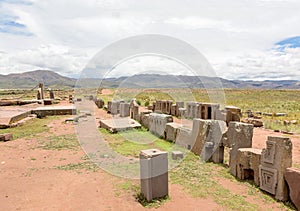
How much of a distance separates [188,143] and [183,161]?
160 centimetres

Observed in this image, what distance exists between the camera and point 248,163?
7.65m

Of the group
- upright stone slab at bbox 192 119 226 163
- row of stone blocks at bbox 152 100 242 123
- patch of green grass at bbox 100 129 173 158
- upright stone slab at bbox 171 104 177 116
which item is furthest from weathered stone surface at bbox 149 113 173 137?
upright stone slab at bbox 171 104 177 116

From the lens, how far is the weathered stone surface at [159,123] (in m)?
13.2

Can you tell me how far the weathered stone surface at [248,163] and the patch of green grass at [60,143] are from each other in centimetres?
663

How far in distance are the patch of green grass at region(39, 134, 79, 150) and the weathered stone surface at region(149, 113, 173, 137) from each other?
3997 mm

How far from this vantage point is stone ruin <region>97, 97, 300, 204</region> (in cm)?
647

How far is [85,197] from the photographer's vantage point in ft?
21.4

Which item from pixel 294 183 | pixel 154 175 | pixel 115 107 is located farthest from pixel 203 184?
pixel 115 107

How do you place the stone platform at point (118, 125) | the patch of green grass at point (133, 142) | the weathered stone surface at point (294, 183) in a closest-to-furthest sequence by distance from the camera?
the weathered stone surface at point (294, 183), the patch of green grass at point (133, 142), the stone platform at point (118, 125)

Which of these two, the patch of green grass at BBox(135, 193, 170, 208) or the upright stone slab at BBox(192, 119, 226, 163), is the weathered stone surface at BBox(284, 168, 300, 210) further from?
the upright stone slab at BBox(192, 119, 226, 163)

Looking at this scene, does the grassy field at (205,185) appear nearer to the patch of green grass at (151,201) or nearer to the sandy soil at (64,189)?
the patch of green grass at (151,201)

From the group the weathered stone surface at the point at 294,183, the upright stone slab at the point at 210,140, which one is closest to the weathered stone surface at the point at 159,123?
the upright stone slab at the point at 210,140

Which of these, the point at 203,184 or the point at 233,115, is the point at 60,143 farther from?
the point at 233,115

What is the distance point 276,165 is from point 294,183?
23.6 inches
